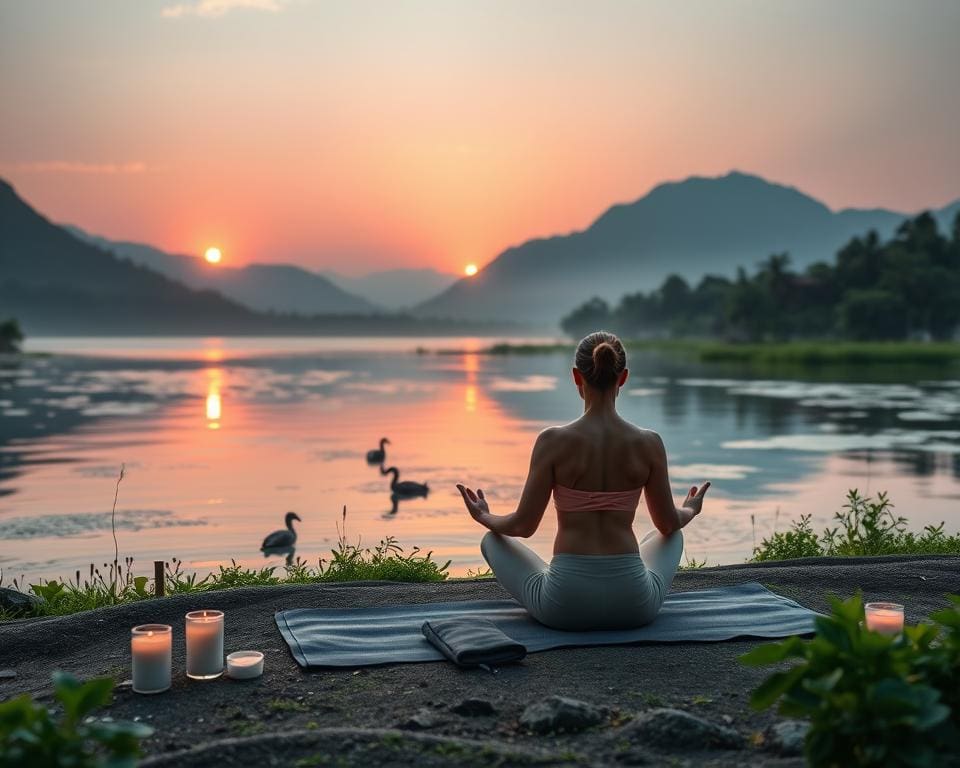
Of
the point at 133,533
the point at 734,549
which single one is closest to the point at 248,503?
the point at 133,533

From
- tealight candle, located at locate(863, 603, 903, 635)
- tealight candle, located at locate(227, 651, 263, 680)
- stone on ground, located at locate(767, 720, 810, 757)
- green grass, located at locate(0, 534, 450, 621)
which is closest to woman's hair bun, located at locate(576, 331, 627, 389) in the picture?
tealight candle, located at locate(863, 603, 903, 635)

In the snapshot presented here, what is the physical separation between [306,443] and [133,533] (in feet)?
33.7

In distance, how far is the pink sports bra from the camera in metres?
5.61

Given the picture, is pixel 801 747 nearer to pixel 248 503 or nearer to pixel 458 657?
pixel 458 657

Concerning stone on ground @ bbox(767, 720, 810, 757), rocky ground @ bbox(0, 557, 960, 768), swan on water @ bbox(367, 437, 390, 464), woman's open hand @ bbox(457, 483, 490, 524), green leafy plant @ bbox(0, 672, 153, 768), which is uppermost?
woman's open hand @ bbox(457, 483, 490, 524)

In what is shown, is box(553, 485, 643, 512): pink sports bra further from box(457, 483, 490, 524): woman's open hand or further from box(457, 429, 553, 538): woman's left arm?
box(457, 483, 490, 524): woman's open hand

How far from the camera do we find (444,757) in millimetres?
3754

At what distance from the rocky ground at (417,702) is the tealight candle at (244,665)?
0.19ft

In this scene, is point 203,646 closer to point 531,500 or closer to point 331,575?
point 531,500

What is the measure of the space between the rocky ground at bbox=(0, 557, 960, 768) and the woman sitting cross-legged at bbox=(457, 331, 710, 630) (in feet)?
1.03

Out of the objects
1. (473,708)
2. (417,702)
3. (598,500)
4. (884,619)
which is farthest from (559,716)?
(884,619)

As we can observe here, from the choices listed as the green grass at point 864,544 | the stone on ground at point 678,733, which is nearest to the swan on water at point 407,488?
the green grass at point 864,544

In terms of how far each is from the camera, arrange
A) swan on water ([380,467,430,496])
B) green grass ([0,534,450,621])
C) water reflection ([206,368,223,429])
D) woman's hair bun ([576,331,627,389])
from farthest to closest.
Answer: water reflection ([206,368,223,429]) < swan on water ([380,467,430,496]) < green grass ([0,534,450,621]) < woman's hair bun ([576,331,627,389])

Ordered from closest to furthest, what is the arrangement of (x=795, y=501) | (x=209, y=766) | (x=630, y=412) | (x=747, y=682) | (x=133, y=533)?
1. (x=209, y=766)
2. (x=747, y=682)
3. (x=133, y=533)
4. (x=795, y=501)
5. (x=630, y=412)
